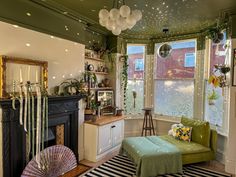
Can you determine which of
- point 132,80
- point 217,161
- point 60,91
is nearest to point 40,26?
point 60,91

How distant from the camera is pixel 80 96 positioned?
3320mm

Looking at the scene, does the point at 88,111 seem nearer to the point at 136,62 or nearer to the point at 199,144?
the point at 136,62

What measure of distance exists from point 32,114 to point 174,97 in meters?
3.41

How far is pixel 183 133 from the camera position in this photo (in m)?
3.66

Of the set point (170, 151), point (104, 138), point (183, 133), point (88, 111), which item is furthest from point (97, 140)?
point (183, 133)

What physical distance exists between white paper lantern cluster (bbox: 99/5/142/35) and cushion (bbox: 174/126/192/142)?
2.49 meters

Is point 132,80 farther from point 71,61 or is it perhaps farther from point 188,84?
point 71,61

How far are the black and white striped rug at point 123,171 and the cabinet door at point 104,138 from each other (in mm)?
299

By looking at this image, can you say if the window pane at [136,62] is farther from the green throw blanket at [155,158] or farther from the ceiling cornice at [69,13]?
the green throw blanket at [155,158]

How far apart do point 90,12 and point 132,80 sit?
2.27 m

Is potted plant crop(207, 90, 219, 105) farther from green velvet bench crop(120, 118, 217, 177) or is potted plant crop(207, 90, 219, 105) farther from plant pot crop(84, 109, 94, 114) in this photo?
plant pot crop(84, 109, 94, 114)

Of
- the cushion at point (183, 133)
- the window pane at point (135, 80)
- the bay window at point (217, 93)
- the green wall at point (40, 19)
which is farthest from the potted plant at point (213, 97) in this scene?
the green wall at point (40, 19)

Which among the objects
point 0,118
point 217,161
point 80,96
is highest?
point 80,96

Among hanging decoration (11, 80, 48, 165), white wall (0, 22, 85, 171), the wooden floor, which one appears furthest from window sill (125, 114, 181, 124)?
hanging decoration (11, 80, 48, 165)
